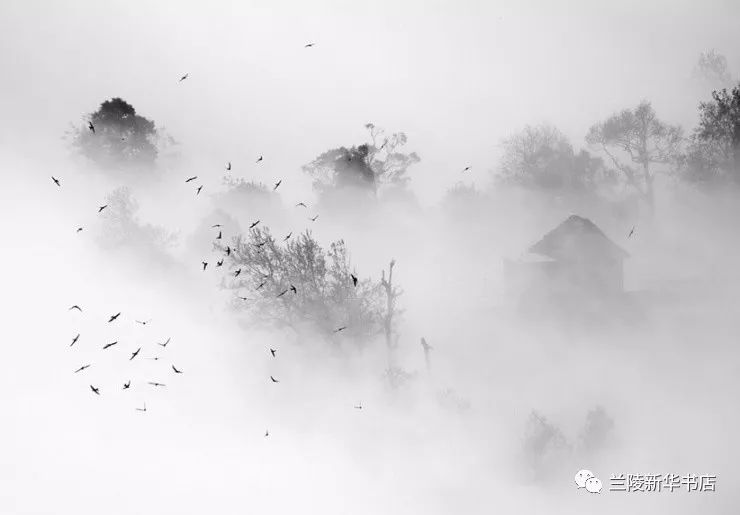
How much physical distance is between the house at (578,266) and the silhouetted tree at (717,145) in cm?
2107

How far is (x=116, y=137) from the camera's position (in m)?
62.3

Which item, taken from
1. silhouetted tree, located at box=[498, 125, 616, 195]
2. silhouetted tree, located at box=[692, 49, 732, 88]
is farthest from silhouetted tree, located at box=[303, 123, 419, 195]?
silhouetted tree, located at box=[692, 49, 732, 88]

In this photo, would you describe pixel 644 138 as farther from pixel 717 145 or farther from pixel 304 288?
pixel 304 288

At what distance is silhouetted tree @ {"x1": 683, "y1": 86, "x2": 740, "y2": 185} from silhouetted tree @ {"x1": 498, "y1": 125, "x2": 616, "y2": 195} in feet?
35.0

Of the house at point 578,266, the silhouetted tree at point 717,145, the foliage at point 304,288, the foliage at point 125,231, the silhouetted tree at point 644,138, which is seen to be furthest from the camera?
the silhouetted tree at point 644,138

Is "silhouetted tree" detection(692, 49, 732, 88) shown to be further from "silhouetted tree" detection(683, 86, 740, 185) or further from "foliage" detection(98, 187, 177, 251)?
"foliage" detection(98, 187, 177, 251)

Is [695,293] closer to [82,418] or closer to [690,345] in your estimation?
[690,345]

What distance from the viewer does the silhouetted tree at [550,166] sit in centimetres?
7031

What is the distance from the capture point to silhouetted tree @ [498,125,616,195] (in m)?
70.3

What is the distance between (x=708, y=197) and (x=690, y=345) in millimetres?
28955

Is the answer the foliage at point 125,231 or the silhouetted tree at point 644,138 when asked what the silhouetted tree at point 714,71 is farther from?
the foliage at point 125,231

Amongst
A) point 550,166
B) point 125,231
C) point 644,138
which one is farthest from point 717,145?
point 125,231

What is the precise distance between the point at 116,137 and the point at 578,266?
158 feet

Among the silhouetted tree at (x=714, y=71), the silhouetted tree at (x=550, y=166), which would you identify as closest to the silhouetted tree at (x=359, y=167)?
the silhouetted tree at (x=550, y=166)
